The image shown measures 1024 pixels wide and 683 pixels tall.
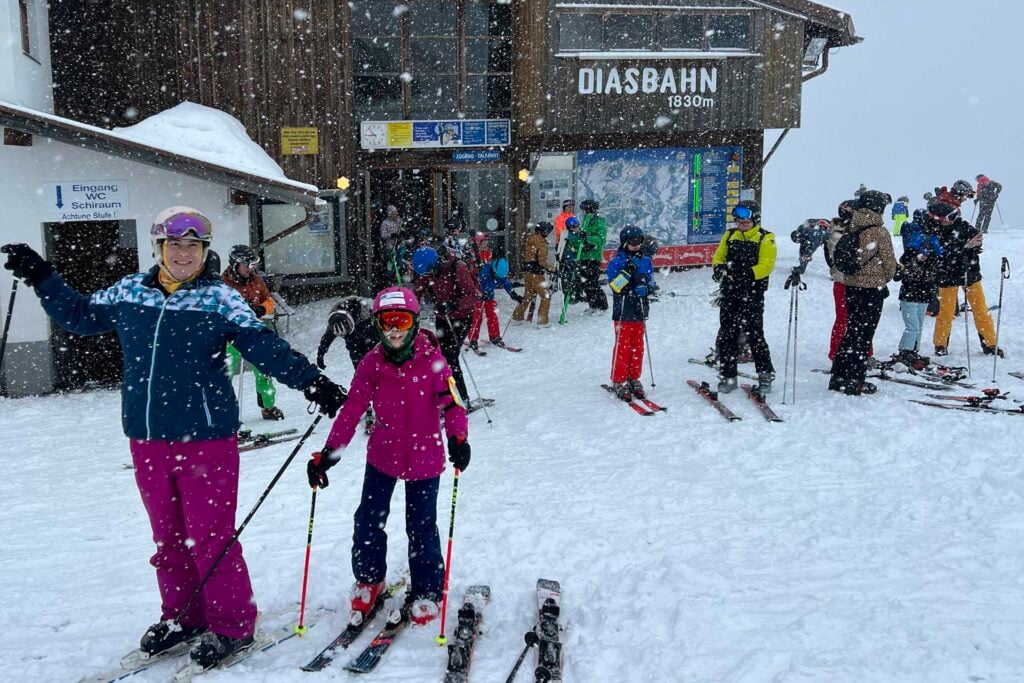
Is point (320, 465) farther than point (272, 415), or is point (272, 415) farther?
point (272, 415)

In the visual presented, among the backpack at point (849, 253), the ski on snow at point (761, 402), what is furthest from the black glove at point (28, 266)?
the backpack at point (849, 253)

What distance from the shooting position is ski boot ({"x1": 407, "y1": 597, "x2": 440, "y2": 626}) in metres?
4.24

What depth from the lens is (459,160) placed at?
683 inches

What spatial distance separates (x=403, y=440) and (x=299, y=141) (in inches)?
527

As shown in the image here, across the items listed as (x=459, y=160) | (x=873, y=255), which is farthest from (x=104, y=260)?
(x=873, y=255)

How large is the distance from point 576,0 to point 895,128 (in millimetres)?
206763

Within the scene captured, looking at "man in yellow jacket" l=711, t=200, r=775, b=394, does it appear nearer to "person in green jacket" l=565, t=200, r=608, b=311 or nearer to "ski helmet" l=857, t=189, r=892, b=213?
"ski helmet" l=857, t=189, r=892, b=213

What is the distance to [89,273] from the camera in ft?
41.9

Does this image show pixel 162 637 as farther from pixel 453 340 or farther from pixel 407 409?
pixel 453 340

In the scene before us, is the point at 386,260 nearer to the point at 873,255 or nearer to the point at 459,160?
the point at 459,160

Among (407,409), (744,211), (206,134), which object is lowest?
(407,409)

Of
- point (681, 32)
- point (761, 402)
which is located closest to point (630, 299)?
point (761, 402)

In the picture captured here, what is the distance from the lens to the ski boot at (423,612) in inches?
167

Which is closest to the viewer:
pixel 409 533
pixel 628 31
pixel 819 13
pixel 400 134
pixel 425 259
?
pixel 409 533
